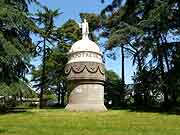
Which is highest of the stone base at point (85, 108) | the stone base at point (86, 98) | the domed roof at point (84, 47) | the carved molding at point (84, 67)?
the domed roof at point (84, 47)

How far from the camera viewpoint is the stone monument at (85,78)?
26469mm

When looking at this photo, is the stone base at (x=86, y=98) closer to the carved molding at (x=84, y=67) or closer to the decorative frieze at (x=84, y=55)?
the carved molding at (x=84, y=67)

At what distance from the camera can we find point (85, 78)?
26453mm

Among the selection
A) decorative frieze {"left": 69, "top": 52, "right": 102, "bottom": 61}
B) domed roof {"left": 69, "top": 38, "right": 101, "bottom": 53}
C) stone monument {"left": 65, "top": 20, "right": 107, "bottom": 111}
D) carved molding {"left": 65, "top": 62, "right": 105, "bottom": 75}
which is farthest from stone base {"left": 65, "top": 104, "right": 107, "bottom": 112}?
domed roof {"left": 69, "top": 38, "right": 101, "bottom": 53}

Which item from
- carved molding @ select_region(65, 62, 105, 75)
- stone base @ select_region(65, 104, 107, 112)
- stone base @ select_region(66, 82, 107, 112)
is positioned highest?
carved molding @ select_region(65, 62, 105, 75)

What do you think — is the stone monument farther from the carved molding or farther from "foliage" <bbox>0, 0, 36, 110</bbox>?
"foliage" <bbox>0, 0, 36, 110</bbox>

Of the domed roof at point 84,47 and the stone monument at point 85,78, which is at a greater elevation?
the domed roof at point 84,47

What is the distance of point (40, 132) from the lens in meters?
12.3

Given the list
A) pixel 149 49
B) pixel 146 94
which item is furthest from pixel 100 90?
pixel 146 94

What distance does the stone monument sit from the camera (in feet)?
86.8

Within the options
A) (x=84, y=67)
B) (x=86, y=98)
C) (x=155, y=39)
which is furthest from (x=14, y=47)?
(x=155, y=39)

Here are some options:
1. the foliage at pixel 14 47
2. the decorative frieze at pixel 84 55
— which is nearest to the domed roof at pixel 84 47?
the decorative frieze at pixel 84 55

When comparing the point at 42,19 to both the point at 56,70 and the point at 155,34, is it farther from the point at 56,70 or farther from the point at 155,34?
the point at 155,34

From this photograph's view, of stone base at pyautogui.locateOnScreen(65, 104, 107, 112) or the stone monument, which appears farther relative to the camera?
the stone monument
